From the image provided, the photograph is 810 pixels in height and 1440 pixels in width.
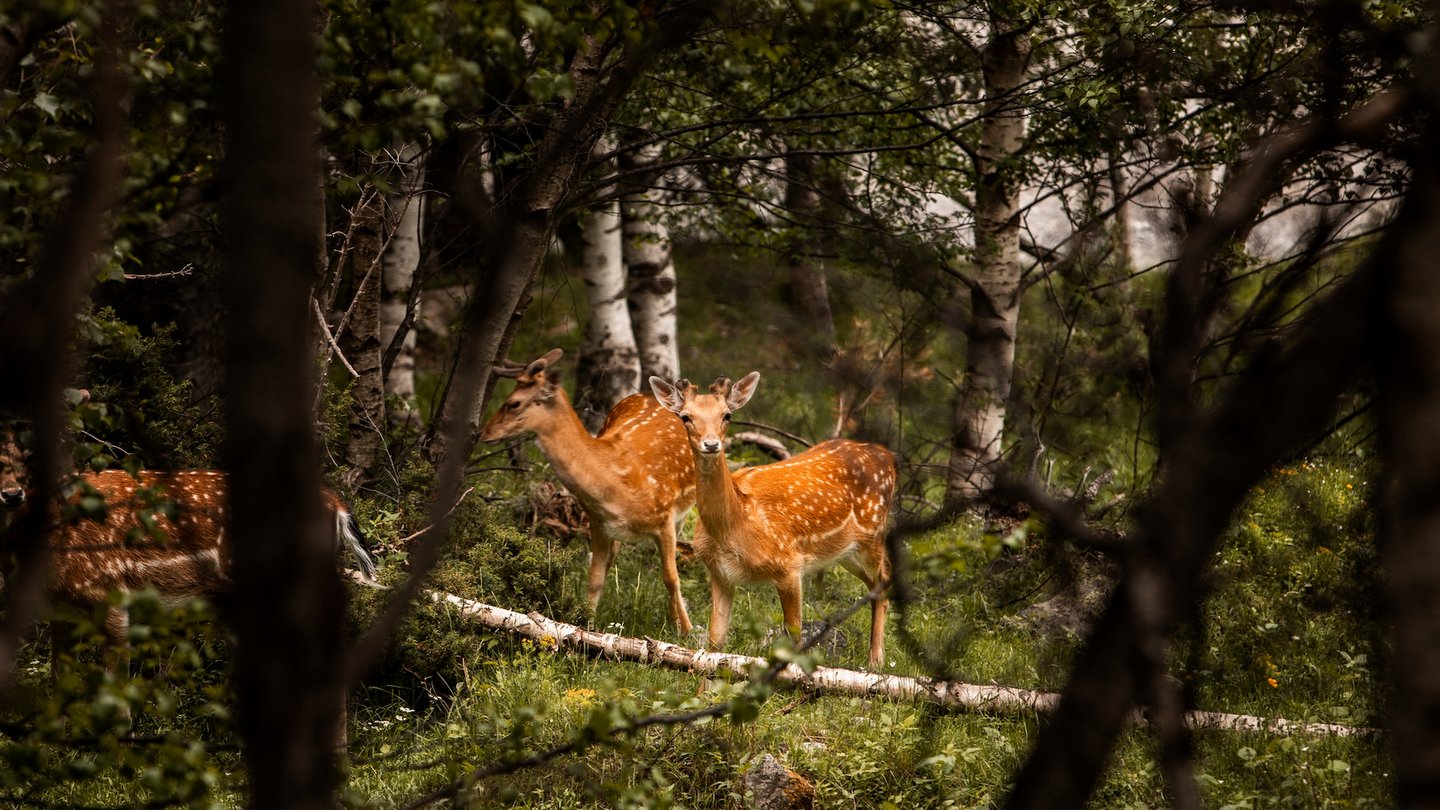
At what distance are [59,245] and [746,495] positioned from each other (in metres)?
6.06

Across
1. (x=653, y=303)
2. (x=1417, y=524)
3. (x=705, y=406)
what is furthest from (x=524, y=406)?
(x=1417, y=524)

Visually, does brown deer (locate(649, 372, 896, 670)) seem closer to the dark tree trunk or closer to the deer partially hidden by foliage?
the deer partially hidden by foliage

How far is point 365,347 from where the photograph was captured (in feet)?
24.8

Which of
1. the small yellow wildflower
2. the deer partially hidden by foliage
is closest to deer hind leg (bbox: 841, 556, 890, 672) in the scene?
the small yellow wildflower

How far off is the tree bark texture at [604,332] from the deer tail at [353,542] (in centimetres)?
465

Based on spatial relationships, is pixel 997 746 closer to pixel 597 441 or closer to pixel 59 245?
pixel 597 441

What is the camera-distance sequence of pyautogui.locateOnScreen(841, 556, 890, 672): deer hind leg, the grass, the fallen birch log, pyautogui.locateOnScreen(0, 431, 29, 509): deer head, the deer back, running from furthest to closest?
the deer back < pyautogui.locateOnScreen(841, 556, 890, 672): deer hind leg < pyautogui.locateOnScreen(0, 431, 29, 509): deer head < the fallen birch log < the grass

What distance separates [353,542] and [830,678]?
8.12 feet

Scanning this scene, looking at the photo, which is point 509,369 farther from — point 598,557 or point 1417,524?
point 1417,524

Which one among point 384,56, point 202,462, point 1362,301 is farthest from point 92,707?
point 202,462

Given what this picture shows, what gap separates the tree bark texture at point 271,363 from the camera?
1.89 metres

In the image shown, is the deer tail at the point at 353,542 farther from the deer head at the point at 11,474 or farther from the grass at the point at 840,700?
the deer head at the point at 11,474

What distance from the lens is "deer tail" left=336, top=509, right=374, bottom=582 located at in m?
6.66

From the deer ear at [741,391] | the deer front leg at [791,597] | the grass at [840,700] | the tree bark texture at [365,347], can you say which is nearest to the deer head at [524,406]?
the grass at [840,700]
